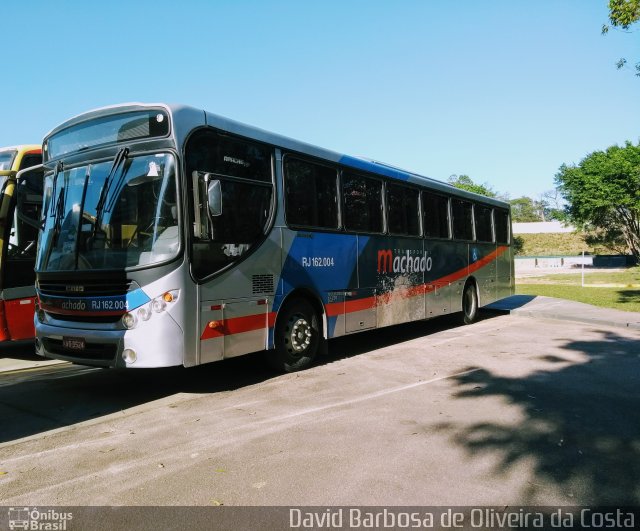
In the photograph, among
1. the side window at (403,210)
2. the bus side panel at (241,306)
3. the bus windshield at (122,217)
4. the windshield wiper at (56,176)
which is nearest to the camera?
the bus windshield at (122,217)

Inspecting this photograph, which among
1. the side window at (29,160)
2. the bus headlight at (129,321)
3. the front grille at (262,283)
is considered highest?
the side window at (29,160)

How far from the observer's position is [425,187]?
11664 millimetres

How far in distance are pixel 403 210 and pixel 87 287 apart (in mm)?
6464

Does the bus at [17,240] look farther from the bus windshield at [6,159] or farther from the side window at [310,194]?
the side window at [310,194]

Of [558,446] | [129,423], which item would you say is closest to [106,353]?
[129,423]

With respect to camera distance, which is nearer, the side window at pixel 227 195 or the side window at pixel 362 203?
the side window at pixel 227 195

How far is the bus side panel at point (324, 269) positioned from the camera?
7715mm

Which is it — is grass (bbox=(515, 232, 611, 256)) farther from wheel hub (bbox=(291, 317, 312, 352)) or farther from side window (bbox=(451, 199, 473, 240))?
wheel hub (bbox=(291, 317, 312, 352))

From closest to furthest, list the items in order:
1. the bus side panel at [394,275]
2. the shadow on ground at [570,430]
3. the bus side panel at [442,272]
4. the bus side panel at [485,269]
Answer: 1. the shadow on ground at [570,430]
2. the bus side panel at [394,275]
3. the bus side panel at [442,272]
4. the bus side panel at [485,269]

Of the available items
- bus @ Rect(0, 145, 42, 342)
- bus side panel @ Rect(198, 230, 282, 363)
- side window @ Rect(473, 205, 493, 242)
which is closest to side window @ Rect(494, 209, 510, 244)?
side window @ Rect(473, 205, 493, 242)

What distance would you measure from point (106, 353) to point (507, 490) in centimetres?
441

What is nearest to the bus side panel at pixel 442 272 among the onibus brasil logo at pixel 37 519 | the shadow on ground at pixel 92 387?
the shadow on ground at pixel 92 387

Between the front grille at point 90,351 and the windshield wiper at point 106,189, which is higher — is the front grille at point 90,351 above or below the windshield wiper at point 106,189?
below

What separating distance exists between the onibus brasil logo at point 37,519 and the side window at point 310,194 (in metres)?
4.94
